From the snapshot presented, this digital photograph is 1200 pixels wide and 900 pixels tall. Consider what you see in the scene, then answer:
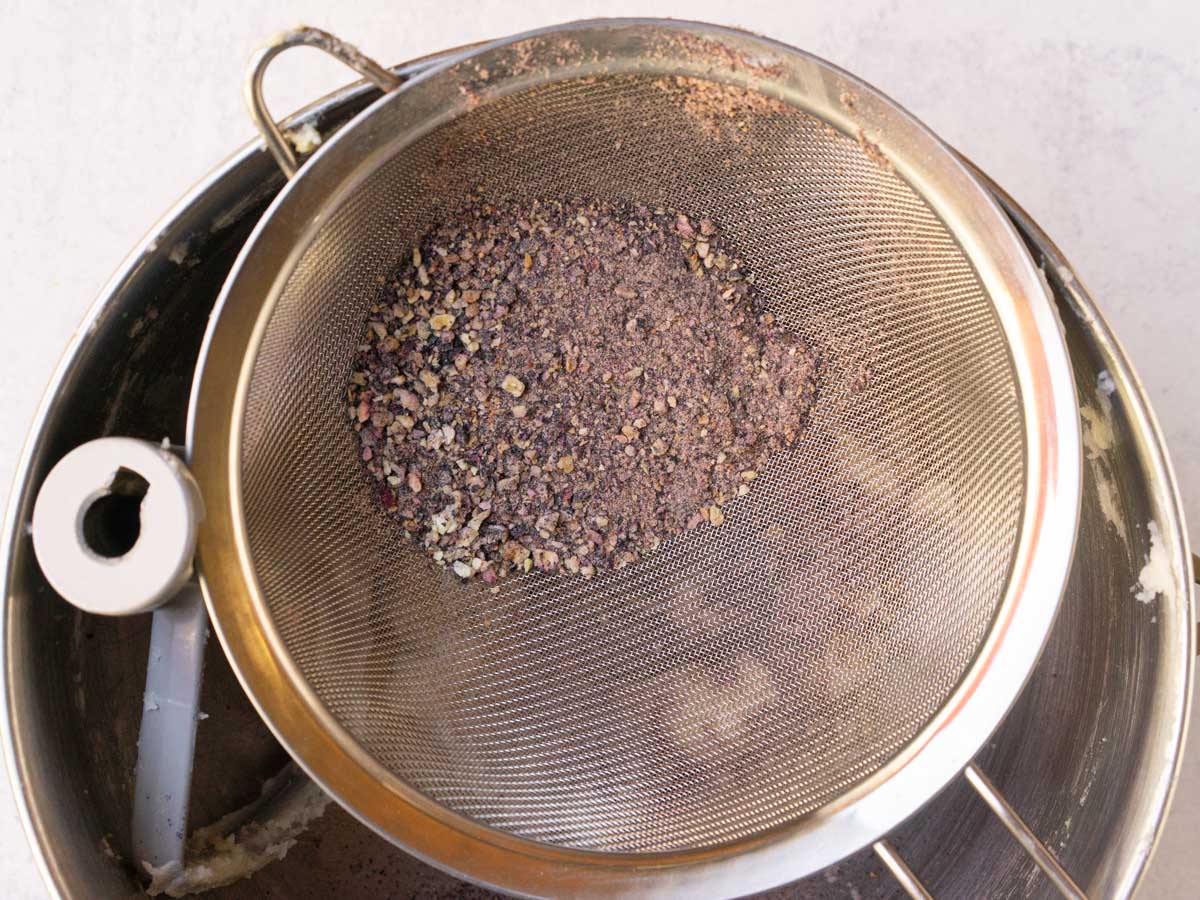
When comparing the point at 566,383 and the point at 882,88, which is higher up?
the point at 882,88

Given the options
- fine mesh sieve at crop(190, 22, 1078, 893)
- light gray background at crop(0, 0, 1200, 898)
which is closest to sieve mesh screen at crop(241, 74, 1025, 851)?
fine mesh sieve at crop(190, 22, 1078, 893)

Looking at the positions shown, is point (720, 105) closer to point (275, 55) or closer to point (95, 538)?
point (275, 55)

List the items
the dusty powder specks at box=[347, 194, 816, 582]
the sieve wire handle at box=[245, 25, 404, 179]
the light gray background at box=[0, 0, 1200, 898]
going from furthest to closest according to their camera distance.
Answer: the light gray background at box=[0, 0, 1200, 898] → the dusty powder specks at box=[347, 194, 816, 582] → the sieve wire handle at box=[245, 25, 404, 179]

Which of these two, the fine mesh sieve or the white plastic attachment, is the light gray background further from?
the white plastic attachment

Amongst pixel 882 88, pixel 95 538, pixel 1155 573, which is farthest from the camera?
pixel 882 88

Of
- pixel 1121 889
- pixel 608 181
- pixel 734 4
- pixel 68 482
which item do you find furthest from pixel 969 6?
pixel 68 482

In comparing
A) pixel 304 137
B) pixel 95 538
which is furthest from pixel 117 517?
pixel 304 137

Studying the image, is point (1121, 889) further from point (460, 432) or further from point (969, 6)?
point (969, 6)
